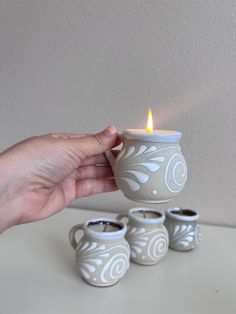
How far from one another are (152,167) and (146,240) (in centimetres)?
18

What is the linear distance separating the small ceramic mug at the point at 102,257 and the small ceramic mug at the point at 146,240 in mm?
58

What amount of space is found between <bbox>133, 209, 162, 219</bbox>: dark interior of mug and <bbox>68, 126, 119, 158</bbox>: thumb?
0.16 meters

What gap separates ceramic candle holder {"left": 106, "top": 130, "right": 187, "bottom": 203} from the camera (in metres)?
0.44

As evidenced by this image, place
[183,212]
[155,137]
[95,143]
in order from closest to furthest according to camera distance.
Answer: [155,137], [95,143], [183,212]

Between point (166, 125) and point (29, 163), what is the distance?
1.20ft

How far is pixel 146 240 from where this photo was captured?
555 millimetres

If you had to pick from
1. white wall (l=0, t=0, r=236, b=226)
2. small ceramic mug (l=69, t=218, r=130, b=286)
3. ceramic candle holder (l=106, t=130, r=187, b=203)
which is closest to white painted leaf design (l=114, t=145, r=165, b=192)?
ceramic candle holder (l=106, t=130, r=187, b=203)

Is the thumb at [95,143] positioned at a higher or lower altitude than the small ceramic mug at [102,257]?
higher

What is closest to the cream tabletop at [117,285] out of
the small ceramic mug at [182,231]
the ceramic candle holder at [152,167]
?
the small ceramic mug at [182,231]

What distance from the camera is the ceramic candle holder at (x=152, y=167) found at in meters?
0.44

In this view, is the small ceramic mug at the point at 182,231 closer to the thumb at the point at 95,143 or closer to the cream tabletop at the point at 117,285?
the cream tabletop at the point at 117,285

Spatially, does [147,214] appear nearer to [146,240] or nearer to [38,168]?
[146,240]

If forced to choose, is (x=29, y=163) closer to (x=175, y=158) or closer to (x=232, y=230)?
(x=175, y=158)

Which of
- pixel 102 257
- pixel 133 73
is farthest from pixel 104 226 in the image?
pixel 133 73
